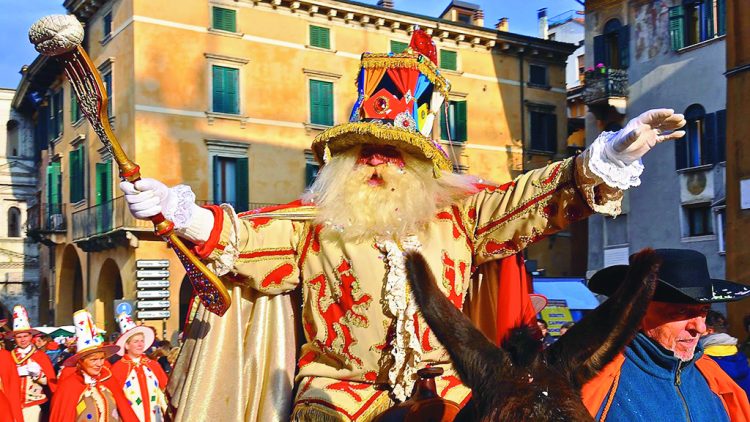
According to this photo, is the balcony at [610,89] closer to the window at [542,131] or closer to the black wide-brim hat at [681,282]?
the window at [542,131]

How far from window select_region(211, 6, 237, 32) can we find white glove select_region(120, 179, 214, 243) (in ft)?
74.6

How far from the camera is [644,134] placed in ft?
11.8

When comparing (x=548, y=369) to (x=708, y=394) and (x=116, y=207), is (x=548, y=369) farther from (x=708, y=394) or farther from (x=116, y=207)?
(x=116, y=207)

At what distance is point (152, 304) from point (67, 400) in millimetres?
16200

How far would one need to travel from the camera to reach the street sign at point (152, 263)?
2508 cm

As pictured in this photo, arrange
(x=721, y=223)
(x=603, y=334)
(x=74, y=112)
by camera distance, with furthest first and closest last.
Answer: (x=74, y=112), (x=721, y=223), (x=603, y=334)

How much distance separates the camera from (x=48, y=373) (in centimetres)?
1116

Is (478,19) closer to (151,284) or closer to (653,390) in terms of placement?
(151,284)

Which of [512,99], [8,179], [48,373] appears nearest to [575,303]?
[48,373]

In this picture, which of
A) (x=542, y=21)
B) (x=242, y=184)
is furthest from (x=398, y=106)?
(x=542, y=21)

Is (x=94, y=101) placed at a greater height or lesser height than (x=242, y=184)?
lesser

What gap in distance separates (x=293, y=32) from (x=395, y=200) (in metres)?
23.4

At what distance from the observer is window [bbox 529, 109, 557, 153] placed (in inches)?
1264

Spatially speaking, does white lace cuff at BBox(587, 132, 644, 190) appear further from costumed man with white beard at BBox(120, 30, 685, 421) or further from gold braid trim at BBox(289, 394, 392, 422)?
gold braid trim at BBox(289, 394, 392, 422)
